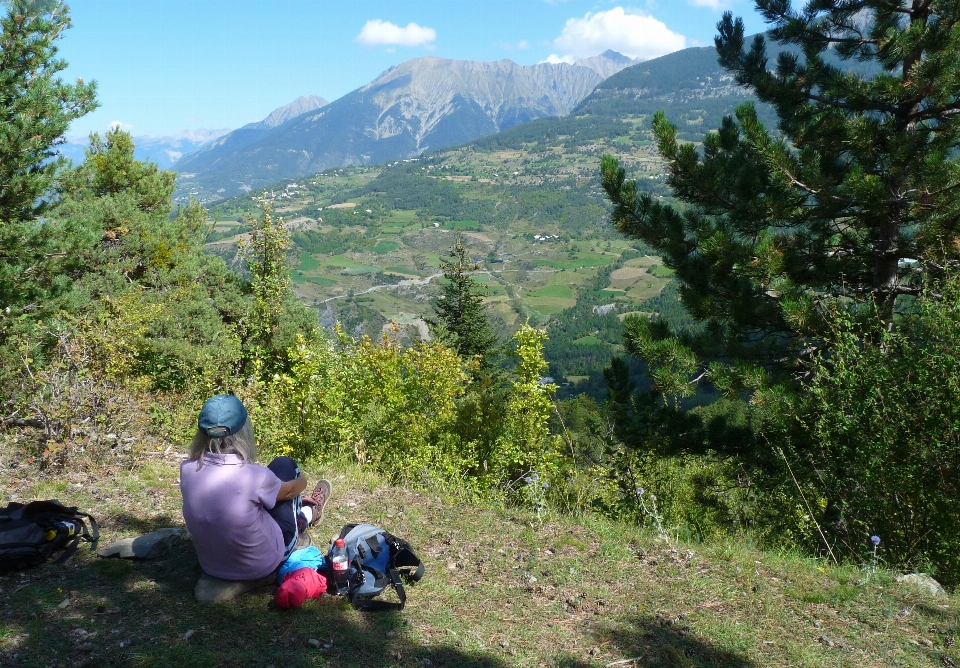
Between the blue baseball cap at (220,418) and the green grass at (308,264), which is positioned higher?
the blue baseball cap at (220,418)

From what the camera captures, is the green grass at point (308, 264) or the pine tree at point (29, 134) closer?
the pine tree at point (29, 134)

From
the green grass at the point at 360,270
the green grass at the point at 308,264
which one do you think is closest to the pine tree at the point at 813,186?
the green grass at the point at 360,270

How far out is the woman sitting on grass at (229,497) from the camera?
133 inches

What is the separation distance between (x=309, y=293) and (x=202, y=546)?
115m

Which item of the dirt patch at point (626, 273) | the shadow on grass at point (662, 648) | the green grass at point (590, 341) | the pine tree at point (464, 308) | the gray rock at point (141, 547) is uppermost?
the gray rock at point (141, 547)

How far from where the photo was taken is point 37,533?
3945 millimetres

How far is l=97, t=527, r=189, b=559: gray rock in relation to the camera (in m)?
4.10

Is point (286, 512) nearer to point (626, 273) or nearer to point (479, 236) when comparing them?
point (626, 273)

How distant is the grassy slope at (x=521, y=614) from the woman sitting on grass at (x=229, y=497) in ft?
0.87

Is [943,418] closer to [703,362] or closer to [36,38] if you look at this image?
[703,362]

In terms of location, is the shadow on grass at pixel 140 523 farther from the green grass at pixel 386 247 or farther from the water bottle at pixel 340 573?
the green grass at pixel 386 247

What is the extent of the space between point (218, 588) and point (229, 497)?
651 millimetres

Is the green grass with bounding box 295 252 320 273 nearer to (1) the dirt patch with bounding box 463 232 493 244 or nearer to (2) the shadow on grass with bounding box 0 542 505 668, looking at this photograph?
(1) the dirt patch with bounding box 463 232 493 244

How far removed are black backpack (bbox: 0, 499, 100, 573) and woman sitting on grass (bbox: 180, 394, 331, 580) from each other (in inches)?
45.8
